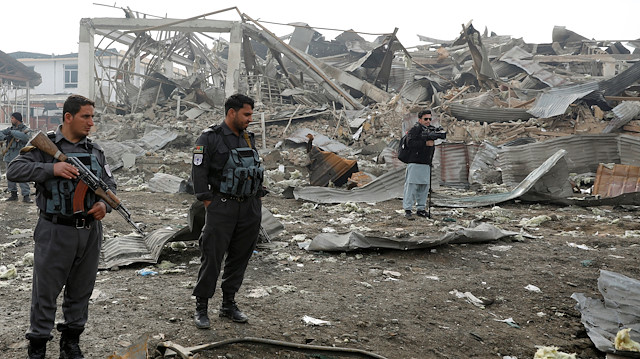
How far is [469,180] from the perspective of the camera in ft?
32.1

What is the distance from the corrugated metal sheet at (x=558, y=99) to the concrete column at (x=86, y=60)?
14161mm

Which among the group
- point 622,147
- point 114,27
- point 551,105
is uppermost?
point 114,27

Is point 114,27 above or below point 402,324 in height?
above

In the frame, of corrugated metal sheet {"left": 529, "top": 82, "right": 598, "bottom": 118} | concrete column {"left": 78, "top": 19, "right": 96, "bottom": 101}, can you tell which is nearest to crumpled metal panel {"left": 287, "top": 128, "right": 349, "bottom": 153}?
corrugated metal sheet {"left": 529, "top": 82, "right": 598, "bottom": 118}

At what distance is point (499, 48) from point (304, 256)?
18.0m

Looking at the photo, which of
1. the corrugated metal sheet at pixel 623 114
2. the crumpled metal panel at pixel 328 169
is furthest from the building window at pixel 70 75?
the corrugated metal sheet at pixel 623 114

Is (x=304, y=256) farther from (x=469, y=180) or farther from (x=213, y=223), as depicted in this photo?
(x=469, y=180)

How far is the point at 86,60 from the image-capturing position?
1730cm

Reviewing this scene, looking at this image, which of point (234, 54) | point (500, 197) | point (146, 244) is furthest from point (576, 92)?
point (146, 244)

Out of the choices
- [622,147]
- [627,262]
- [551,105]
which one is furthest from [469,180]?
[627,262]

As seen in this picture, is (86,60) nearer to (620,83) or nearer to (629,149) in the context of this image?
(629,149)

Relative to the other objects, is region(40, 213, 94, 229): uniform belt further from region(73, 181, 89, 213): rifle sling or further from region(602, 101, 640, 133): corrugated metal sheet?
region(602, 101, 640, 133): corrugated metal sheet

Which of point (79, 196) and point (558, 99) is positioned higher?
point (558, 99)

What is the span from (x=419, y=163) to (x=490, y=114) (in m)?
7.31
